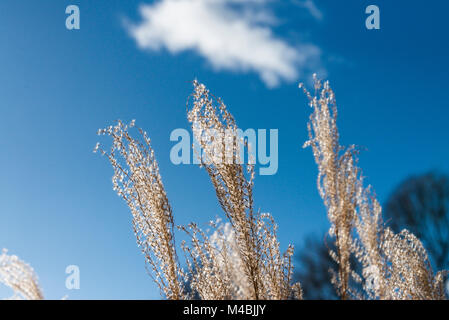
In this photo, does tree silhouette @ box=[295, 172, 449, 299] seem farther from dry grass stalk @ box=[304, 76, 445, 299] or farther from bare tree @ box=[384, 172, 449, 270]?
dry grass stalk @ box=[304, 76, 445, 299]

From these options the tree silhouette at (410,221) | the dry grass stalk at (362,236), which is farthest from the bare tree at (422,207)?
the dry grass stalk at (362,236)

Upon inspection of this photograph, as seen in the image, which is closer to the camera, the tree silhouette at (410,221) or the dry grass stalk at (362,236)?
the dry grass stalk at (362,236)

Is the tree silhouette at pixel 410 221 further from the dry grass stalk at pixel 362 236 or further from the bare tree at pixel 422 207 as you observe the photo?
the dry grass stalk at pixel 362 236

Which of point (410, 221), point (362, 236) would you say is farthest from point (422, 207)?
point (362, 236)

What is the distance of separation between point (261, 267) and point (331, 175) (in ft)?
5.24

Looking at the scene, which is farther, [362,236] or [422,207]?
[422,207]

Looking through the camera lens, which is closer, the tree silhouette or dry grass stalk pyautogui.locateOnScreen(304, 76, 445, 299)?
dry grass stalk pyautogui.locateOnScreen(304, 76, 445, 299)

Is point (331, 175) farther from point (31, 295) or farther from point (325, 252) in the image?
point (325, 252)

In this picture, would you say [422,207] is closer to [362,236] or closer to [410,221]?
[410,221]

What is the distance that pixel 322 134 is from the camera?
4.60 meters

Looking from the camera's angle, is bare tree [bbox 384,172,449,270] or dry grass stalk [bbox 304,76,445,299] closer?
dry grass stalk [bbox 304,76,445,299]

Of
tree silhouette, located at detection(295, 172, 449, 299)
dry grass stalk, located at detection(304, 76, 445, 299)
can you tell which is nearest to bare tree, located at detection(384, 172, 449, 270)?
tree silhouette, located at detection(295, 172, 449, 299)
